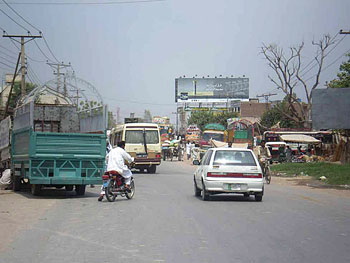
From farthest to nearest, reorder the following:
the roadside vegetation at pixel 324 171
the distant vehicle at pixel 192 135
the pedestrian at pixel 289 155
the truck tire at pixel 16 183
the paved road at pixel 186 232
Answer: the distant vehicle at pixel 192 135
the pedestrian at pixel 289 155
the roadside vegetation at pixel 324 171
the truck tire at pixel 16 183
the paved road at pixel 186 232

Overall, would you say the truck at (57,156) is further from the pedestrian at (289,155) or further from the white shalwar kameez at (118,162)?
the pedestrian at (289,155)

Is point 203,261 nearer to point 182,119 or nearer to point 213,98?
point 213,98

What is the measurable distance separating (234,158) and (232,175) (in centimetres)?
57

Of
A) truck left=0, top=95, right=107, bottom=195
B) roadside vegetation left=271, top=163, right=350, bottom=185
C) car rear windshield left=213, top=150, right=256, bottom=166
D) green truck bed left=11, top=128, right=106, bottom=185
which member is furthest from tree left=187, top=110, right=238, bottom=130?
car rear windshield left=213, top=150, right=256, bottom=166

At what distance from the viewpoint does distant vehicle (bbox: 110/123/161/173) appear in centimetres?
3109

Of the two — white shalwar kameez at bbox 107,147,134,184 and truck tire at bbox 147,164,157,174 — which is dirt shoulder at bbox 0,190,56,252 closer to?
white shalwar kameez at bbox 107,147,134,184

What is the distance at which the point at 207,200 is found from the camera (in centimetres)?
1581

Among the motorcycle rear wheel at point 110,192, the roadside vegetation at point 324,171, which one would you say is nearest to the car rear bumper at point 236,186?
the motorcycle rear wheel at point 110,192

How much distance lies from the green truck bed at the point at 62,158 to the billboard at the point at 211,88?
317 feet

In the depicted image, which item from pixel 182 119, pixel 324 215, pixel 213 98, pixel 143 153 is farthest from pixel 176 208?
pixel 182 119

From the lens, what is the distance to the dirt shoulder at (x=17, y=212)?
987cm

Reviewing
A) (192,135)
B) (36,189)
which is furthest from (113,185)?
(192,135)

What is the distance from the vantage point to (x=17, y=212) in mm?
13047

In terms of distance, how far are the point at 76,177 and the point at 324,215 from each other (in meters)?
7.70
